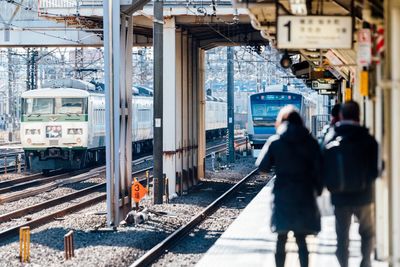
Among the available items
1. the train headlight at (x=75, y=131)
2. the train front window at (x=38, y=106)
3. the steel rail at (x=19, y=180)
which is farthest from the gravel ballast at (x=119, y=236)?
the train front window at (x=38, y=106)

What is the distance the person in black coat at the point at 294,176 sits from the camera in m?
7.63

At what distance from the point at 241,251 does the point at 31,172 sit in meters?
20.6

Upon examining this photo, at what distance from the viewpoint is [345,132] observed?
7.66 metres

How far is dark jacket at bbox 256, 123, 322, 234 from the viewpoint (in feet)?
25.0

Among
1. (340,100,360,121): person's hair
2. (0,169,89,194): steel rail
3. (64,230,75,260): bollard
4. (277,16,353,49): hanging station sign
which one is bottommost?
(0,169,89,194): steel rail

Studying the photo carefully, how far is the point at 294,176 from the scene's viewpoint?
7.63 meters

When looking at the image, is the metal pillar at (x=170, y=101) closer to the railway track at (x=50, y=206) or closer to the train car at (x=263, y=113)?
the railway track at (x=50, y=206)

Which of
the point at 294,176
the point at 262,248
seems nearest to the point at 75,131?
the point at 262,248

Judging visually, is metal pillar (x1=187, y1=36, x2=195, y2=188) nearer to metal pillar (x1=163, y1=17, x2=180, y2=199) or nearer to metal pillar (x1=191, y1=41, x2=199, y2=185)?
metal pillar (x1=191, y1=41, x2=199, y2=185)

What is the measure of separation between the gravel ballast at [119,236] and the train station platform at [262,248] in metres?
0.75

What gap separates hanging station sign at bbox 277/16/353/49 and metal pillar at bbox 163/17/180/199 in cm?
1382

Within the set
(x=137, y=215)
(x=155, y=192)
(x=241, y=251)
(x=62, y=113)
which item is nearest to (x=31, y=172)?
(x=62, y=113)

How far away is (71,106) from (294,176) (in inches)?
874

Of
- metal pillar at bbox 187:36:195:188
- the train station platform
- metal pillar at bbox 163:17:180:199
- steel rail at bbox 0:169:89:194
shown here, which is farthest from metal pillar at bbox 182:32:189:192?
the train station platform
